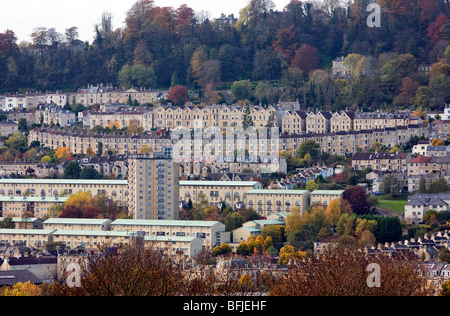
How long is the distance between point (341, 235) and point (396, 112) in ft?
66.5

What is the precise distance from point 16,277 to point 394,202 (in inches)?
697

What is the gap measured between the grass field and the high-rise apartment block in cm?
829

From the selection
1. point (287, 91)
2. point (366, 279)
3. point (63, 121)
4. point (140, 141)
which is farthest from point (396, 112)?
point (366, 279)

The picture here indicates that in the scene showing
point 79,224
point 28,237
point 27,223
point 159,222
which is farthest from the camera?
point 27,223

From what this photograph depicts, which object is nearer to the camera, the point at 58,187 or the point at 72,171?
the point at 58,187

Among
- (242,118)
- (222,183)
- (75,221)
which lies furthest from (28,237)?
(242,118)

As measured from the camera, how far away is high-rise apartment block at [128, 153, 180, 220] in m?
53.4

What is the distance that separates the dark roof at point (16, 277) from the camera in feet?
134

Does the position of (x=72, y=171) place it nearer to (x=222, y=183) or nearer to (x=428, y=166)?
(x=222, y=183)

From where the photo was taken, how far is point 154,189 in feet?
176

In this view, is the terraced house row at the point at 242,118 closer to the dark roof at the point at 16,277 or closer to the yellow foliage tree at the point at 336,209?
the yellow foliage tree at the point at 336,209

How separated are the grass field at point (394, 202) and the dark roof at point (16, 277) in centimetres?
1572

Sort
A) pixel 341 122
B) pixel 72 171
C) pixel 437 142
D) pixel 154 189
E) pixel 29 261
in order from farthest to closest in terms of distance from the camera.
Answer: pixel 341 122 < pixel 437 142 < pixel 72 171 < pixel 154 189 < pixel 29 261

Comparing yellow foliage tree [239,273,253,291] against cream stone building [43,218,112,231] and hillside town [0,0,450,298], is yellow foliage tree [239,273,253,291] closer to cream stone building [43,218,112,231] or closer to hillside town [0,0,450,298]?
hillside town [0,0,450,298]
